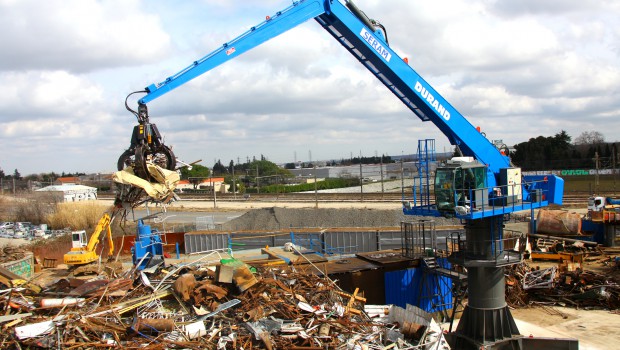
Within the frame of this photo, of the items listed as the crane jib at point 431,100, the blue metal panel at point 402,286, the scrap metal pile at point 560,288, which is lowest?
the scrap metal pile at point 560,288

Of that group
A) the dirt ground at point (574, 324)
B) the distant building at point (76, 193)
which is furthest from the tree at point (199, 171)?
the dirt ground at point (574, 324)

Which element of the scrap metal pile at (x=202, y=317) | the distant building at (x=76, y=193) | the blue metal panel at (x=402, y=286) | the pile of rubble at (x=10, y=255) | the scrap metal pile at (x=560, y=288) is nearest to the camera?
the scrap metal pile at (x=202, y=317)

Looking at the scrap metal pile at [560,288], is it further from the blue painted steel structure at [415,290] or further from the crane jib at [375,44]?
the crane jib at [375,44]

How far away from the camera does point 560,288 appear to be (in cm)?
1939

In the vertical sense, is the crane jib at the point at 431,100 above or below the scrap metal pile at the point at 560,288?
above

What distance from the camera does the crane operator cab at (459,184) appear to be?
12797 millimetres

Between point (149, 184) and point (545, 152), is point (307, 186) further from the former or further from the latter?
point (149, 184)

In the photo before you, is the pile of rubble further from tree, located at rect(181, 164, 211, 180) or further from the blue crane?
tree, located at rect(181, 164, 211, 180)

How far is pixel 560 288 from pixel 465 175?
9.91 meters

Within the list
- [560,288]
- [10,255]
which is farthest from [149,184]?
[10,255]

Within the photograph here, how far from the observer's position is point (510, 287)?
18984 mm

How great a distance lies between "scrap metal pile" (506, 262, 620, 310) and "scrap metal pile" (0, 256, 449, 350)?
1047cm

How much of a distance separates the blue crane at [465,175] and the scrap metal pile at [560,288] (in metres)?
5.92

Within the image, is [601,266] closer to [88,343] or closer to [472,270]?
[472,270]
